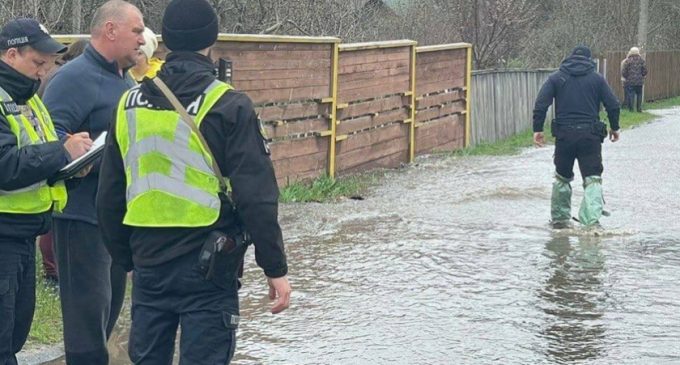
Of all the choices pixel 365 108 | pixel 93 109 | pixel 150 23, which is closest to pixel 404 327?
pixel 93 109

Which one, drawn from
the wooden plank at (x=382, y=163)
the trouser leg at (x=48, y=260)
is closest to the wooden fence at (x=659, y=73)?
the wooden plank at (x=382, y=163)

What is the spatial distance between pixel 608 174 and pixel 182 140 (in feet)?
38.1

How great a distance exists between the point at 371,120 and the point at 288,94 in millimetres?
2705

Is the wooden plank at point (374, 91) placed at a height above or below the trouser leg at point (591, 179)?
above

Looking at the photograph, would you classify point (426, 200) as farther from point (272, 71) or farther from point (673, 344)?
point (673, 344)

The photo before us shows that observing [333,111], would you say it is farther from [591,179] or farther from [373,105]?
[591,179]

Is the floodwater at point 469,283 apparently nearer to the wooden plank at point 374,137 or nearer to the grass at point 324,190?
the grass at point 324,190

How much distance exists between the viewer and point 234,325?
4180mm

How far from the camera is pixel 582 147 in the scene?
1080 cm

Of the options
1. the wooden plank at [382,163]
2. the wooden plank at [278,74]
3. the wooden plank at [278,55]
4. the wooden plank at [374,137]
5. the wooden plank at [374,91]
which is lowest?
the wooden plank at [382,163]

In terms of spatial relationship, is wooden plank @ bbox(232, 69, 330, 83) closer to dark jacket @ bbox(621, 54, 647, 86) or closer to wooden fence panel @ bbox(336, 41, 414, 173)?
wooden fence panel @ bbox(336, 41, 414, 173)

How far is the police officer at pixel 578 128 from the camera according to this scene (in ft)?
35.3

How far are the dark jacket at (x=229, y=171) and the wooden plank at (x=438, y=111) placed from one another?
13.1 meters

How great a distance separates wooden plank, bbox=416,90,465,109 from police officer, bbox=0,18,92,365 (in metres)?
12.5
